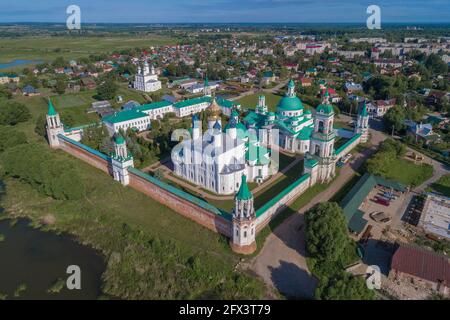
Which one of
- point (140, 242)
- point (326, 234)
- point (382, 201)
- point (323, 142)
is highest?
point (323, 142)

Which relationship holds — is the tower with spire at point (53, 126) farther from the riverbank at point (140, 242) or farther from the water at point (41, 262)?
the water at point (41, 262)

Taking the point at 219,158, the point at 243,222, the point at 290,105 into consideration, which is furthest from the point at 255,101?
the point at 243,222

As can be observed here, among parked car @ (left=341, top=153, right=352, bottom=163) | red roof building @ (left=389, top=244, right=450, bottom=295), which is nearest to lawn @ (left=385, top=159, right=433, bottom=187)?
parked car @ (left=341, top=153, right=352, bottom=163)

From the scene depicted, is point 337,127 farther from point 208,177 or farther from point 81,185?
point 81,185

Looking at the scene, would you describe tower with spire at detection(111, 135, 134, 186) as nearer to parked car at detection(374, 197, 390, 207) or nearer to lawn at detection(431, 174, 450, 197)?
parked car at detection(374, 197, 390, 207)

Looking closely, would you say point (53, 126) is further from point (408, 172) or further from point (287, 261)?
point (408, 172)

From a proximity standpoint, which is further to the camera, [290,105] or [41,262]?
[290,105]

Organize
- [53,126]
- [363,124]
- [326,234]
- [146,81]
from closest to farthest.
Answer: [326,234] → [53,126] → [363,124] → [146,81]
